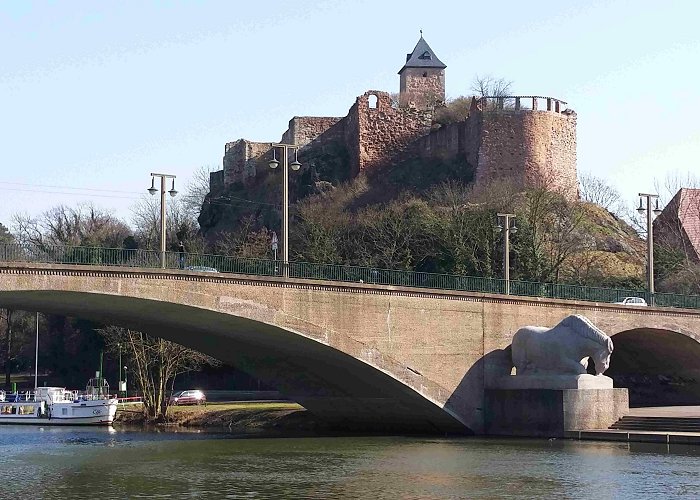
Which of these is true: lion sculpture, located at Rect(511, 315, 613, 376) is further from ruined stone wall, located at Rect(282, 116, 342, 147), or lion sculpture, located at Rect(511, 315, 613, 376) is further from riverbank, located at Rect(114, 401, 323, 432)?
ruined stone wall, located at Rect(282, 116, 342, 147)

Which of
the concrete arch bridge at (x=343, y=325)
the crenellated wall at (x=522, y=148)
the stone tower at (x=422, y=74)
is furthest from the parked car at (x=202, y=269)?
the stone tower at (x=422, y=74)

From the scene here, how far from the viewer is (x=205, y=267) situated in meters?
Answer: 42.5

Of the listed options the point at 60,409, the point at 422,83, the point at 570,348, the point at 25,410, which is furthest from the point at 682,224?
the point at 25,410

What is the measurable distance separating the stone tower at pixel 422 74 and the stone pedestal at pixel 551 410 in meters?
64.2

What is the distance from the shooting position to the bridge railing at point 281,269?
3884cm

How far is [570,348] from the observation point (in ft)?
148

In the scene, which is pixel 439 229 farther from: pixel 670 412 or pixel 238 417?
pixel 670 412

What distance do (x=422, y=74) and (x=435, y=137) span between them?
60.9 feet

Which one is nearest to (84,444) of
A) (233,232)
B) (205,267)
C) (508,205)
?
(205,267)

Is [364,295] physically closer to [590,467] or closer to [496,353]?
[496,353]

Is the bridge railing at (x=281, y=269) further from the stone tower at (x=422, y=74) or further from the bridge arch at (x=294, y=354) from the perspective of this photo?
the stone tower at (x=422, y=74)

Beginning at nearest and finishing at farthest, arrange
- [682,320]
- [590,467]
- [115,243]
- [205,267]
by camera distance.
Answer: [590,467], [205,267], [682,320], [115,243]

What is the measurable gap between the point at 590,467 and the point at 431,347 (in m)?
12.9

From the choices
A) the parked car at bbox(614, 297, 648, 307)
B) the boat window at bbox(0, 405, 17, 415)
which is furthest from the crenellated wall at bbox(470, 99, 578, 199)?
the boat window at bbox(0, 405, 17, 415)
